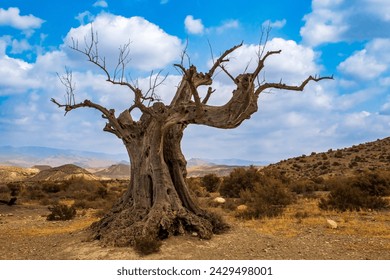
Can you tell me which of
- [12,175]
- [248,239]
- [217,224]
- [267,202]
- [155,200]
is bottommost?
[248,239]

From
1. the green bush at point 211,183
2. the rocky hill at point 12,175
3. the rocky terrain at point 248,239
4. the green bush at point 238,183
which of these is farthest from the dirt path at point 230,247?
the rocky hill at point 12,175

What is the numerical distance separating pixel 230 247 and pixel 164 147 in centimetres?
364

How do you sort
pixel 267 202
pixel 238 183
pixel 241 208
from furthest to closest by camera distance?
pixel 238 183
pixel 241 208
pixel 267 202

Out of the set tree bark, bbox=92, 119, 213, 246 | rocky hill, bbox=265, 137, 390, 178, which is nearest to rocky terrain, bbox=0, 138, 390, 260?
tree bark, bbox=92, 119, 213, 246

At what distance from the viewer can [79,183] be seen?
3300 cm

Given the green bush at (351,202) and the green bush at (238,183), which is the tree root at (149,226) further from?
the green bush at (238,183)

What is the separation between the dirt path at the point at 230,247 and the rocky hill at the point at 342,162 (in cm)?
2462

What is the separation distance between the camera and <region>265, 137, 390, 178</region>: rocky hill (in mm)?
37000

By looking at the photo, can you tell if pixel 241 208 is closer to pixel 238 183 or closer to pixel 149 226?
pixel 238 183

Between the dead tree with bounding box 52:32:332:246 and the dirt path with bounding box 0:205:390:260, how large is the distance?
19.6 inches

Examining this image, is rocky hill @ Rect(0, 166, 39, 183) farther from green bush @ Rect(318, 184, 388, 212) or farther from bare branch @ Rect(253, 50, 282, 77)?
bare branch @ Rect(253, 50, 282, 77)

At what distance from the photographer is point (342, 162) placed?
4100 cm

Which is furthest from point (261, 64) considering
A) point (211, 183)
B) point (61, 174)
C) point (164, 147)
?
point (61, 174)
